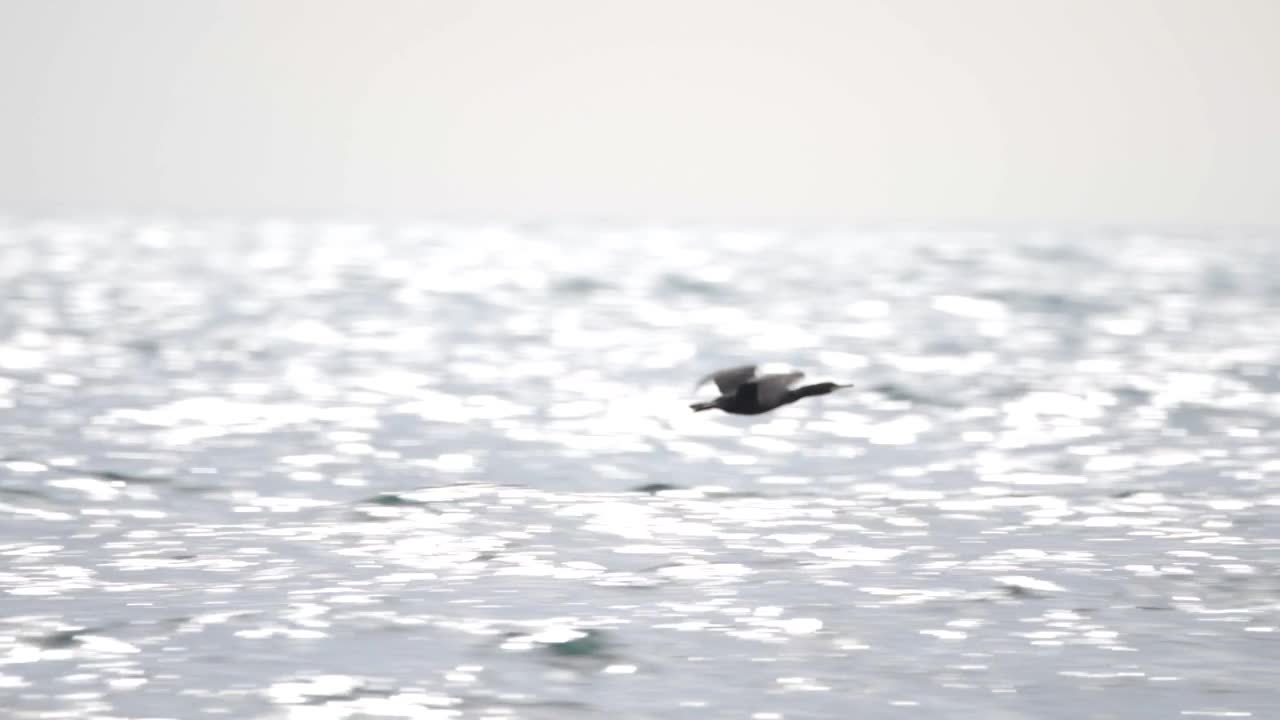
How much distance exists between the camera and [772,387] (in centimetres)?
2189

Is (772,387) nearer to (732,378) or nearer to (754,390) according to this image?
(754,390)

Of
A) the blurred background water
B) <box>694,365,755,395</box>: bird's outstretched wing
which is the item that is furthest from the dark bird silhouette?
the blurred background water

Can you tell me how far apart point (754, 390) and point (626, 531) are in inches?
97.0

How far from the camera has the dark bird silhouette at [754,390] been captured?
21453mm

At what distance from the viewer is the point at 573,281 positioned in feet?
347

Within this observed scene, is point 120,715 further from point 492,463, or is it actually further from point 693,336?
point 693,336

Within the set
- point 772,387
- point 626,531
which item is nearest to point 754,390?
point 772,387

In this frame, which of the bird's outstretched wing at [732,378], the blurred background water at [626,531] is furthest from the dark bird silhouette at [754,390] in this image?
the blurred background water at [626,531]

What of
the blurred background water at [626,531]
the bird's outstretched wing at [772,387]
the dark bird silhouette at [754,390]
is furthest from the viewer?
the bird's outstretched wing at [772,387]

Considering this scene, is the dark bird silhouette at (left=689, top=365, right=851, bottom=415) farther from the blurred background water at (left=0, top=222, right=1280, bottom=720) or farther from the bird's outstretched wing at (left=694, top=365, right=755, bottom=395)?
the blurred background water at (left=0, top=222, right=1280, bottom=720)

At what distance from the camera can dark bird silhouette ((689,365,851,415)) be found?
21.5m

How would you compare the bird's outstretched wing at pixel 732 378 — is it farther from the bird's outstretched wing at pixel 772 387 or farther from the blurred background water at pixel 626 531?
the blurred background water at pixel 626 531

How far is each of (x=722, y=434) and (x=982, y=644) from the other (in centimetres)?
1544

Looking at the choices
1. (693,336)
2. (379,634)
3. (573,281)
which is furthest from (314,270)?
(379,634)
